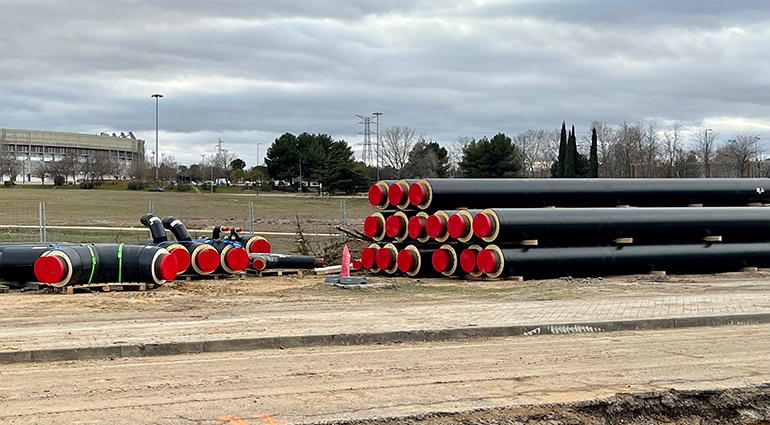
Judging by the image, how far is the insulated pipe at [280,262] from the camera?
2094 cm

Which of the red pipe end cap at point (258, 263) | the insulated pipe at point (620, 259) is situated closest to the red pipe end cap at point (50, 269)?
the red pipe end cap at point (258, 263)

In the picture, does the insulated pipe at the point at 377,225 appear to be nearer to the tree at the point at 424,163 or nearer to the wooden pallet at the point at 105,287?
the wooden pallet at the point at 105,287

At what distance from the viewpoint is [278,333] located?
11.2m

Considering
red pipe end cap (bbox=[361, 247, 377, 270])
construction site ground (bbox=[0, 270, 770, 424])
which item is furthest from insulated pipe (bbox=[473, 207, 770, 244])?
red pipe end cap (bbox=[361, 247, 377, 270])

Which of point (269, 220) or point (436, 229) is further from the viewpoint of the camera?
point (269, 220)

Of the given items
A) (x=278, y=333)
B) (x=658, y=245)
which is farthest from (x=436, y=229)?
(x=278, y=333)

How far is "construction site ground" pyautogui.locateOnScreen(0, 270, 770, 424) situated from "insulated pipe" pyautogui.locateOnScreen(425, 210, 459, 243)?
3188 millimetres

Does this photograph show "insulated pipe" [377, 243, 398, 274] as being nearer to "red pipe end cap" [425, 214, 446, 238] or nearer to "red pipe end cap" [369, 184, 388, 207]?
"red pipe end cap" [369, 184, 388, 207]

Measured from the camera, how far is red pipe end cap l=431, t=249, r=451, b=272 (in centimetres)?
2022

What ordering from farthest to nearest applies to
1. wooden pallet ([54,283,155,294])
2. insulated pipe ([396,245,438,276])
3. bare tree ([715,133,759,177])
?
bare tree ([715,133,759,177]) → insulated pipe ([396,245,438,276]) → wooden pallet ([54,283,155,294])

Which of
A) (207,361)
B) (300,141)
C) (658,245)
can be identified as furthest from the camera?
(300,141)

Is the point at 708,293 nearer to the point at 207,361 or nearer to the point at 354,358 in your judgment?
the point at 354,358

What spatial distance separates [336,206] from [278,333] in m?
47.3

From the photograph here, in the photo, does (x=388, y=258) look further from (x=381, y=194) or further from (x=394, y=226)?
(x=381, y=194)
